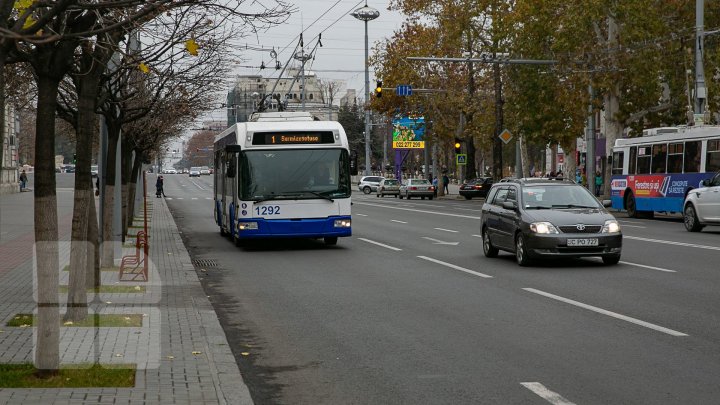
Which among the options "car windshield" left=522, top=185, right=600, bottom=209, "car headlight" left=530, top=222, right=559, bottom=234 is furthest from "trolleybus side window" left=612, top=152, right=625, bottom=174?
"car headlight" left=530, top=222, right=559, bottom=234

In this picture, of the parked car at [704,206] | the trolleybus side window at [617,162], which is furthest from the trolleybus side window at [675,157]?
the parked car at [704,206]

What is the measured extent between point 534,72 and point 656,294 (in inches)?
1542

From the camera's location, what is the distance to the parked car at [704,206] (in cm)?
2855

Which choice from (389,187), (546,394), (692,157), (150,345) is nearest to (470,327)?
(150,345)

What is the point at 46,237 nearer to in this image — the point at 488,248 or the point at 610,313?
the point at 610,313

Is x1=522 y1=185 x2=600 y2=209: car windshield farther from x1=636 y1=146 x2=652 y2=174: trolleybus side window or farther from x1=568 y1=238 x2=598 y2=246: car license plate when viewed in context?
x1=636 y1=146 x2=652 y2=174: trolleybus side window

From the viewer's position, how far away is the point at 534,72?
52.6 m

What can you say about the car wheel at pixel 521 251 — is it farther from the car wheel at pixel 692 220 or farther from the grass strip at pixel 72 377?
the car wheel at pixel 692 220

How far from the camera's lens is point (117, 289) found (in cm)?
1485

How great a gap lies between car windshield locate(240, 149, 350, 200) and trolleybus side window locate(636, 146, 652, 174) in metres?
18.4

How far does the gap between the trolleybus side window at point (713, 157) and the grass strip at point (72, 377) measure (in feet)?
96.4

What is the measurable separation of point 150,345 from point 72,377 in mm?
1790

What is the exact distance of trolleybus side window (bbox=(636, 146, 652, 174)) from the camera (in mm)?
39719

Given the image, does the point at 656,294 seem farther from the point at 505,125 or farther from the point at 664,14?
the point at 505,125
